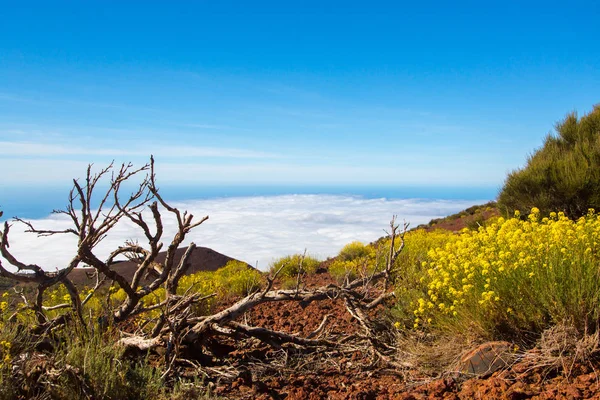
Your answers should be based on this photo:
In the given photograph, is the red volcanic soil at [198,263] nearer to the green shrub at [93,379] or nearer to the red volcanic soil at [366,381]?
the red volcanic soil at [366,381]

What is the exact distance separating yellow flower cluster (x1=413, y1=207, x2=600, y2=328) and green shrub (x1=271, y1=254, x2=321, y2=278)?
6018mm

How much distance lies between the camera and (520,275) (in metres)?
4.09

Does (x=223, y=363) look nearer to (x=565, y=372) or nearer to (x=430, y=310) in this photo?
(x=430, y=310)

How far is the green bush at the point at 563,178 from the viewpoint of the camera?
10328 millimetres

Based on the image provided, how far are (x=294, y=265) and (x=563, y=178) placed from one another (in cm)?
647

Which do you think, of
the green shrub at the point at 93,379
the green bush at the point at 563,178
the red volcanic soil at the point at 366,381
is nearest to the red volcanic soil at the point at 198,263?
the green bush at the point at 563,178

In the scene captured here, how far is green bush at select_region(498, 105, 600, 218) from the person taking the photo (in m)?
10.3

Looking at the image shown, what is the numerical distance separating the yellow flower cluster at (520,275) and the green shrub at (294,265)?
19.7ft

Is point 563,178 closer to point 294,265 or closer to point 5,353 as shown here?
point 294,265

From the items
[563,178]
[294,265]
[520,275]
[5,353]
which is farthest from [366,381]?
[563,178]

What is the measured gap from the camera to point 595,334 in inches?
141

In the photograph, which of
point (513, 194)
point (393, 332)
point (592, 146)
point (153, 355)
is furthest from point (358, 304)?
point (592, 146)

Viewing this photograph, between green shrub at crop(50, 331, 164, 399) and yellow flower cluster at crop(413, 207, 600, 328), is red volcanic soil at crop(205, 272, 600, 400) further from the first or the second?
green shrub at crop(50, 331, 164, 399)

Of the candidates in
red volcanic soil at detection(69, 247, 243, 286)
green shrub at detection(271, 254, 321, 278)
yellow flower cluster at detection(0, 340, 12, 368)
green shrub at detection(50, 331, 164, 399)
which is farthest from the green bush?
red volcanic soil at detection(69, 247, 243, 286)
